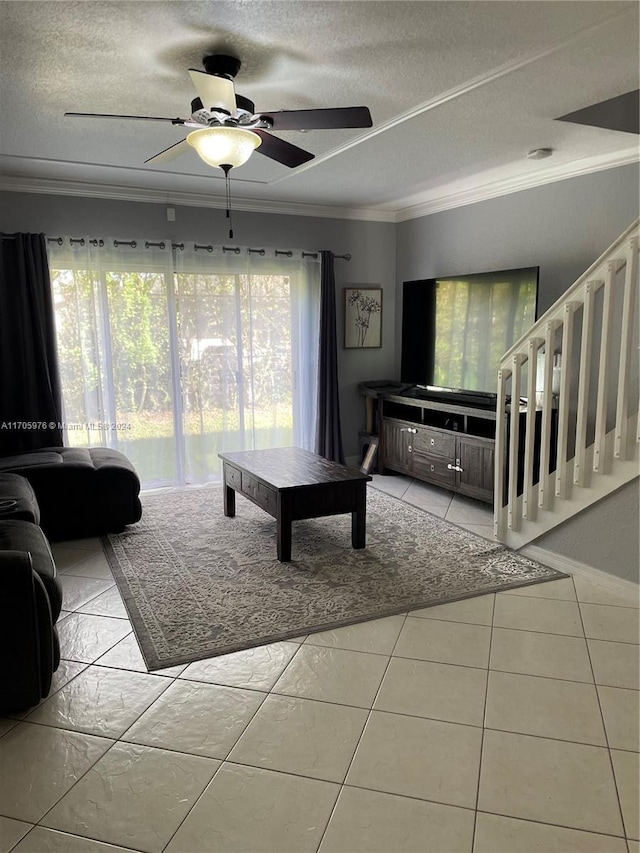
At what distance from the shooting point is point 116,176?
454 centimetres

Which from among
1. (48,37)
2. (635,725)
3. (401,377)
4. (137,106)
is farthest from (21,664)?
(401,377)

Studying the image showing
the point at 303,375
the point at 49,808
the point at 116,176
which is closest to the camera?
the point at 49,808

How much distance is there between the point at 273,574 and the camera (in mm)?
3455

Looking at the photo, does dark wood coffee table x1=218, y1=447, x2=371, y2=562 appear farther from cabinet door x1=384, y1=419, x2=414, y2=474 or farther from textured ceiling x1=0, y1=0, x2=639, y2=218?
textured ceiling x1=0, y1=0, x2=639, y2=218

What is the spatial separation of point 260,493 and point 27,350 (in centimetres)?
224

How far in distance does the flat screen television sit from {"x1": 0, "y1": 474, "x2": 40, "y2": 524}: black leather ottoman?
10.6 feet

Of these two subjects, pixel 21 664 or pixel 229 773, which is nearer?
pixel 229 773

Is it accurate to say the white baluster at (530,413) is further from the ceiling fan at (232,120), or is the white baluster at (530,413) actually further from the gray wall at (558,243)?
the ceiling fan at (232,120)

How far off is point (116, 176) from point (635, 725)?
460 centimetres

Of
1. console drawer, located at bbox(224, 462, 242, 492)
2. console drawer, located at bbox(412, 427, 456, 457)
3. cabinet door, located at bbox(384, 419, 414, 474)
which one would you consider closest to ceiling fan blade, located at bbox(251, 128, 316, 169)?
console drawer, located at bbox(224, 462, 242, 492)

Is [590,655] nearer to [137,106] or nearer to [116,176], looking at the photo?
[137,106]

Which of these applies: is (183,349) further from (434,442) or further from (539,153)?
(539,153)

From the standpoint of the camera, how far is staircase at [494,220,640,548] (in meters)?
3.08

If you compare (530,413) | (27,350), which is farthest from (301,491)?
(27,350)
